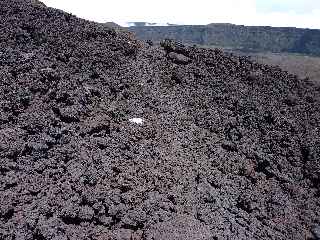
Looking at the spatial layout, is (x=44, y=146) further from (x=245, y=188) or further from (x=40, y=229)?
(x=245, y=188)

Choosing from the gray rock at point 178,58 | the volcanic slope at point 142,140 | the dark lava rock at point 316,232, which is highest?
the gray rock at point 178,58

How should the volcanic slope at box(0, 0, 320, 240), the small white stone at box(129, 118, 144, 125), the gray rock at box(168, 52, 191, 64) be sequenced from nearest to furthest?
the volcanic slope at box(0, 0, 320, 240)
the small white stone at box(129, 118, 144, 125)
the gray rock at box(168, 52, 191, 64)

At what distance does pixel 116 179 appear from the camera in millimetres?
6617

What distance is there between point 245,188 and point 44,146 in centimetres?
341

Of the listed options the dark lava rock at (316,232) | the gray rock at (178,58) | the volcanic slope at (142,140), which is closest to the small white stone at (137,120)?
the volcanic slope at (142,140)

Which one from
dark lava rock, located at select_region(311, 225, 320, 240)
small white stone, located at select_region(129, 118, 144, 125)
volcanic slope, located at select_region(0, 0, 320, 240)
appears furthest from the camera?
small white stone, located at select_region(129, 118, 144, 125)

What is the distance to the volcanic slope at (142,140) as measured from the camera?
20.4 ft

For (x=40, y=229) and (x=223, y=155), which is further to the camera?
(x=223, y=155)

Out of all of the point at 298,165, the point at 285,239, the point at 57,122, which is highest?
the point at 57,122

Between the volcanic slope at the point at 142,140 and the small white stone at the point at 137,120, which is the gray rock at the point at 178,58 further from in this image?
the small white stone at the point at 137,120

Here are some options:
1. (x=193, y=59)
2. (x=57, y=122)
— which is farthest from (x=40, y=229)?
(x=193, y=59)

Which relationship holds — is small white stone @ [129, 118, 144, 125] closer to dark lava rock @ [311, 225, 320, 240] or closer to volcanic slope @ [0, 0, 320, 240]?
volcanic slope @ [0, 0, 320, 240]

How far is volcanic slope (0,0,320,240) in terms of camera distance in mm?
6207

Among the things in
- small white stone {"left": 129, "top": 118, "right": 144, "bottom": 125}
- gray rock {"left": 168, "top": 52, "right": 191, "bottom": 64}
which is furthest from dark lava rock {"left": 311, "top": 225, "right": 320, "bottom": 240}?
gray rock {"left": 168, "top": 52, "right": 191, "bottom": 64}
